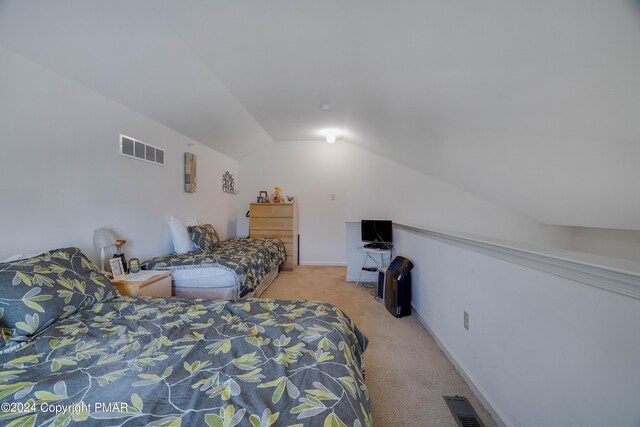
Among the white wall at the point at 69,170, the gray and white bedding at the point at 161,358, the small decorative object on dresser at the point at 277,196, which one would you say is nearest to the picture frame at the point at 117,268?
the white wall at the point at 69,170

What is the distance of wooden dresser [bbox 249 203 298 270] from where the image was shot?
4.77 meters

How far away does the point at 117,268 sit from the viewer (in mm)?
2160

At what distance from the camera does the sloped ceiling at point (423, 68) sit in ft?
3.92

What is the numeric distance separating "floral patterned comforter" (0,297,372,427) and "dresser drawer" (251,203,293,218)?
3.36 metres

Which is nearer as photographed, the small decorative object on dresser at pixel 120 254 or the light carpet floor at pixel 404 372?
the light carpet floor at pixel 404 372

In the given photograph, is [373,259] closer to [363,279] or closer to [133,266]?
[363,279]

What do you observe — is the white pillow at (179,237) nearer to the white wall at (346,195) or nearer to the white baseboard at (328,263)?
the white wall at (346,195)

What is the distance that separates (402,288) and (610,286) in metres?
1.98

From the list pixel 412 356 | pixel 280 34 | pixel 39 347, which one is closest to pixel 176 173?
pixel 280 34

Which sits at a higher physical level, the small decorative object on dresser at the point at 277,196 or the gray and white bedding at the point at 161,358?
the small decorative object on dresser at the point at 277,196

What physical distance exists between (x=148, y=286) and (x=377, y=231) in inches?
108

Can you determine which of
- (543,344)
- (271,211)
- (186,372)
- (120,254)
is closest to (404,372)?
(543,344)

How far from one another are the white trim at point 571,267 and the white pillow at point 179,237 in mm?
2990

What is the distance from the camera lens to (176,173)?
338cm
